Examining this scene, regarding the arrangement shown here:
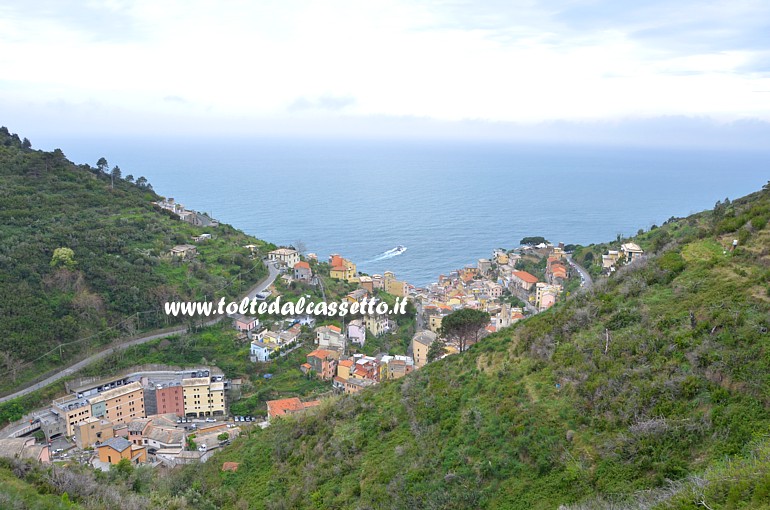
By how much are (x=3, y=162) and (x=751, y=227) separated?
58.0 metres

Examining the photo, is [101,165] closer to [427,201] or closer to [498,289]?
[498,289]

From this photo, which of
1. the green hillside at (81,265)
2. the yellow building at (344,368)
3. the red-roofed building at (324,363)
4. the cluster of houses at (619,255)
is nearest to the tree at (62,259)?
the green hillside at (81,265)

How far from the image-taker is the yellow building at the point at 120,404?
26.2 m

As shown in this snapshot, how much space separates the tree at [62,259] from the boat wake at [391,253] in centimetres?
3749

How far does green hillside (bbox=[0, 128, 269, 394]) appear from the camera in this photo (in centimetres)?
2820

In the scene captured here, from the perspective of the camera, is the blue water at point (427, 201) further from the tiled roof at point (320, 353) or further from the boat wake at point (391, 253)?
the tiled roof at point (320, 353)

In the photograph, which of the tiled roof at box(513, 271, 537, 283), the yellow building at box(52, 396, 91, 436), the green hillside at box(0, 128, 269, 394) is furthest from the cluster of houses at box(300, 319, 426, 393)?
the tiled roof at box(513, 271, 537, 283)

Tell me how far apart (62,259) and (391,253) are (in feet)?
138

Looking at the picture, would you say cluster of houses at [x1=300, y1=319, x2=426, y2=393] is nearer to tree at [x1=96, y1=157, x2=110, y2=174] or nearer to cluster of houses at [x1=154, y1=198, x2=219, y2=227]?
cluster of houses at [x1=154, y1=198, x2=219, y2=227]

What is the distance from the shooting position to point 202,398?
2827 centimetres

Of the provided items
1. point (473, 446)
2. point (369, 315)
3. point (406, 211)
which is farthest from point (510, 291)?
point (406, 211)

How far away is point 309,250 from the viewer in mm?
68312

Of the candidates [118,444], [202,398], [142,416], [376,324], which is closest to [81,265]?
[142,416]

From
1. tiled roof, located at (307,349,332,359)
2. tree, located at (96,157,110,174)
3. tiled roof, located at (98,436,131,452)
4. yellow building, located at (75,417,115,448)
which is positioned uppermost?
tree, located at (96,157,110,174)
